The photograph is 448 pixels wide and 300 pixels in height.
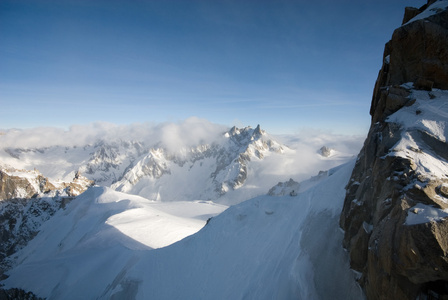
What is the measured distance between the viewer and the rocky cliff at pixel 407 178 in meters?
8.06

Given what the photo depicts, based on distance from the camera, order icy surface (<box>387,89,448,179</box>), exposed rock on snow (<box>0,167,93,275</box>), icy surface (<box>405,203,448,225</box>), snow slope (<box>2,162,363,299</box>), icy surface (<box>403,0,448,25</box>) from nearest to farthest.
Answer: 1. icy surface (<box>405,203,448,225</box>)
2. icy surface (<box>387,89,448,179</box>)
3. icy surface (<box>403,0,448,25</box>)
4. snow slope (<box>2,162,363,299</box>)
5. exposed rock on snow (<box>0,167,93,275</box>)

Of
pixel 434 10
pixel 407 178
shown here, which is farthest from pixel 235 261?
pixel 434 10

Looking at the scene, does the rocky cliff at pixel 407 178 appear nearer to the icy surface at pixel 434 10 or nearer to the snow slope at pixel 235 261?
the icy surface at pixel 434 10

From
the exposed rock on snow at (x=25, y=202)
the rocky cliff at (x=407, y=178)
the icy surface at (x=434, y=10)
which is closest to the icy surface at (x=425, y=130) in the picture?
the rocky cliff at (x=407, y=178)

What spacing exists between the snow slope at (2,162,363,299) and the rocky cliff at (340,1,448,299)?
9.48ft

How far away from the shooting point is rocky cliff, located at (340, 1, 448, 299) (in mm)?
8062

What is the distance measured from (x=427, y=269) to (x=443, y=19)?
607 inches

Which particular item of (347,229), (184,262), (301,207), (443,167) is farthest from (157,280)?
(443,167)

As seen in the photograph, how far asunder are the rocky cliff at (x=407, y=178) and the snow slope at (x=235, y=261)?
9.48 ft

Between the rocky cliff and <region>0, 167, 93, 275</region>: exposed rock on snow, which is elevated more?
the rocky cliff

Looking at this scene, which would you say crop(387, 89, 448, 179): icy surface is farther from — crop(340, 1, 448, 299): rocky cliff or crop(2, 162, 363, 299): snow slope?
crop(2, 162, 363, 299): snow slope

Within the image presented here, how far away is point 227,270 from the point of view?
22.3 metres

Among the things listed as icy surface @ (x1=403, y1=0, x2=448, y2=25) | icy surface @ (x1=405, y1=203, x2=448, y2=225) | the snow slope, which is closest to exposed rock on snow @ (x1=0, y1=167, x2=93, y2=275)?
the snow slope

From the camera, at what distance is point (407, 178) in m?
9.89
